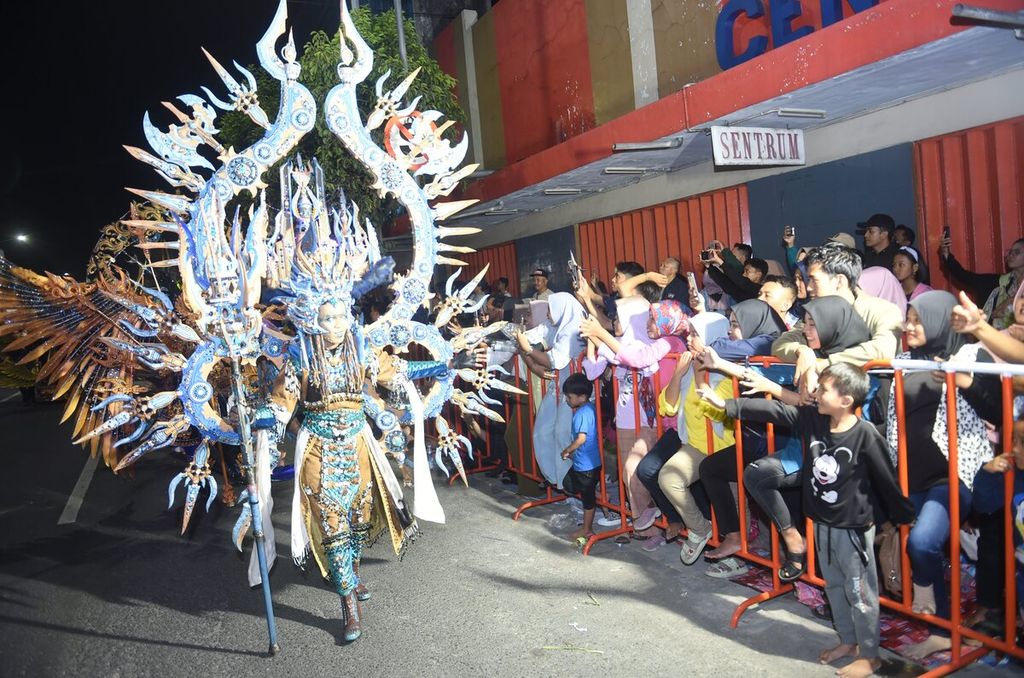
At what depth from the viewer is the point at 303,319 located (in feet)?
15.3

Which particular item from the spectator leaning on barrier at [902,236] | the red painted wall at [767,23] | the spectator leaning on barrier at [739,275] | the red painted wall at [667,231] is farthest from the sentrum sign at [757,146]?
the spectator leaning on barrier at [902,236]

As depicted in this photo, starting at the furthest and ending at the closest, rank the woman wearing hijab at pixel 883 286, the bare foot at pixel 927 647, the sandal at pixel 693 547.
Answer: the woman wearing hijab at pixel 883 286 < the sandal at pixel 693 547 < the bare foot at pixel 927 647

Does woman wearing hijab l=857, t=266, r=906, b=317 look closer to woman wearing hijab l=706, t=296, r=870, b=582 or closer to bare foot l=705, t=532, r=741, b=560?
woman wearing hijab l=706, t=296, r=870, b=582

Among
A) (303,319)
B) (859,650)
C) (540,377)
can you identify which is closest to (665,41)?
(540,377)

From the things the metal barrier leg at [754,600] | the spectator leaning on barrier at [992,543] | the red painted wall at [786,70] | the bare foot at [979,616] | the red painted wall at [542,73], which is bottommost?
the metal barrier leg at [754,600]

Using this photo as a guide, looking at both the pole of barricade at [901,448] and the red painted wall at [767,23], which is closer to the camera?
the pole of barricade at [901,448]

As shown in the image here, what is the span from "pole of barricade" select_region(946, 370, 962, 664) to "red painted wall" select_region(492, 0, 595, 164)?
1043 cm

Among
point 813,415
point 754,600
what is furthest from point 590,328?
point 754,600

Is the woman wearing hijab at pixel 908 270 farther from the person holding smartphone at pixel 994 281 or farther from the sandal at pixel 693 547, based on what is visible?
the sandal at pixel 693 547

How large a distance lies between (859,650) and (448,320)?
346cm

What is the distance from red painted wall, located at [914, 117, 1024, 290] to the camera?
21.6ft

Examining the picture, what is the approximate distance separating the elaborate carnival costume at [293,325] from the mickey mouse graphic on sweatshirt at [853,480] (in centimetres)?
255

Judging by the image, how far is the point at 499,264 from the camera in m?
16.8

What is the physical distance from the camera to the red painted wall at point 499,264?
52.8ft
